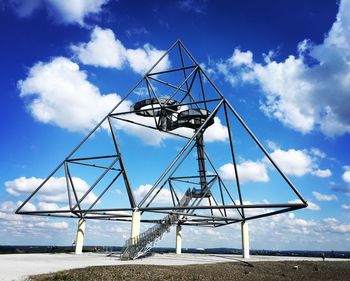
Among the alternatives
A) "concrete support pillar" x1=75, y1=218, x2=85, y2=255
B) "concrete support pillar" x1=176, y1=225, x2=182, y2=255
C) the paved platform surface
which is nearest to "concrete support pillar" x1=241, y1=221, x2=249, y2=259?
the paved platform surface

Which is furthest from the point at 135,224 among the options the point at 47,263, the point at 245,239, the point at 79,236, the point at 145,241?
the point at 245,239

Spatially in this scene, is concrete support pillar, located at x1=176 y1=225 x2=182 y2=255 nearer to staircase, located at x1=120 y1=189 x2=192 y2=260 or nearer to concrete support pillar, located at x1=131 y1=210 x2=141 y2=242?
staircase, located at x1=120 y1=189 x2=192 y2=260

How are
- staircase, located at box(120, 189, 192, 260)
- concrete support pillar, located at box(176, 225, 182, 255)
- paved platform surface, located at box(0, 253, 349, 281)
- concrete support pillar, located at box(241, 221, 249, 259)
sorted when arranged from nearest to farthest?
paved platform surface, located at box(0, 253, 349, 281) → staircase, located at box(120, 189, 192, 260) → concrete support pillar, located at box(241, 221, 249, 259) → concrete support pillar, located at box(176, 225, 182, 255)

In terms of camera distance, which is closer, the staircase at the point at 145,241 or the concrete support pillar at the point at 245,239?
the staircase at the point at 145,241

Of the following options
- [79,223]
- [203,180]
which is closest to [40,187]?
[79,223]

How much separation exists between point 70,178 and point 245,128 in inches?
626

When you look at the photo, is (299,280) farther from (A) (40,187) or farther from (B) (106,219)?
(A) (40,187)

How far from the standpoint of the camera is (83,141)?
29484mm

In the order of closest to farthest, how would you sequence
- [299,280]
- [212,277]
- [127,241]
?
[212,277]
[299,280]
[127,241]

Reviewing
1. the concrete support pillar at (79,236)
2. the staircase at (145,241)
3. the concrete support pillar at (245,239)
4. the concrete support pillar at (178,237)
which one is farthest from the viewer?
the concrete support pillar at (178,237)

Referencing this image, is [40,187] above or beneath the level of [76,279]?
above

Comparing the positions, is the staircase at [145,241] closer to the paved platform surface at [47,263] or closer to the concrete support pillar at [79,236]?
the paved platform surface at [47,263]

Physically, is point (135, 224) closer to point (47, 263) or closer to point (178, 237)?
point (47, 263)

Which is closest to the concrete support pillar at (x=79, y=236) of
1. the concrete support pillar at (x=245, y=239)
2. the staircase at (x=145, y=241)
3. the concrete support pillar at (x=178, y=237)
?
the staircase at (x=145, y=241)
